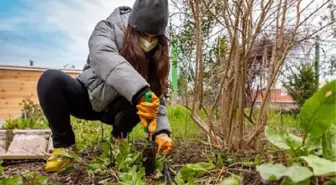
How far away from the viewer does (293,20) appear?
5.47ft

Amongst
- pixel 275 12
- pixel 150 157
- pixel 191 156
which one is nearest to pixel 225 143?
pixel 191 156

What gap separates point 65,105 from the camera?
1.70 metres

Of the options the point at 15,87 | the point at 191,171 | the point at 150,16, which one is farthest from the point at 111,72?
the point at 15,87

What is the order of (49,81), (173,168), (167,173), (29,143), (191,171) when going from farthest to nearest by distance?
(29,143) → (49,81) → (173,168) → (167,173) → (191,171)

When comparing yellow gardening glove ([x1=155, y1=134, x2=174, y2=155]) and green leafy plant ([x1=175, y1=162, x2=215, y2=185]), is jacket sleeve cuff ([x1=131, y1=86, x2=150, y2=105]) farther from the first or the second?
green leafy plant ([x1=175, y1=162, x2=215, y2=185])

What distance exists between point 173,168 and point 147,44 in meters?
0.56

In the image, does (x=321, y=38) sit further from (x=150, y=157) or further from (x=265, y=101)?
(x=150, y=157)

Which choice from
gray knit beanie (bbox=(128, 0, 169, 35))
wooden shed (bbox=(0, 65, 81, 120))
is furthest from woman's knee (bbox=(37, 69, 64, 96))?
wooden shed (bbox=(0, 65, 81, 120))

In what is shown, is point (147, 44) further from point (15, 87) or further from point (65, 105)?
point (15, 87)

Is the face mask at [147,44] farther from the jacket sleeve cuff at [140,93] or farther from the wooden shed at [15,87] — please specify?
the wooden shed at [15,87]

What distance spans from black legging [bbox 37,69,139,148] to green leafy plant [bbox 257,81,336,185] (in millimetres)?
1072

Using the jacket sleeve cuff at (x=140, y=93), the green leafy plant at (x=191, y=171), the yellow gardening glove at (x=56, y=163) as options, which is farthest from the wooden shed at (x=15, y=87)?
the green leafy plant at (x=191, y=171)

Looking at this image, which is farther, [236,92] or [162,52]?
[162,52]

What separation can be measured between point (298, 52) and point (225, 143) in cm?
50
